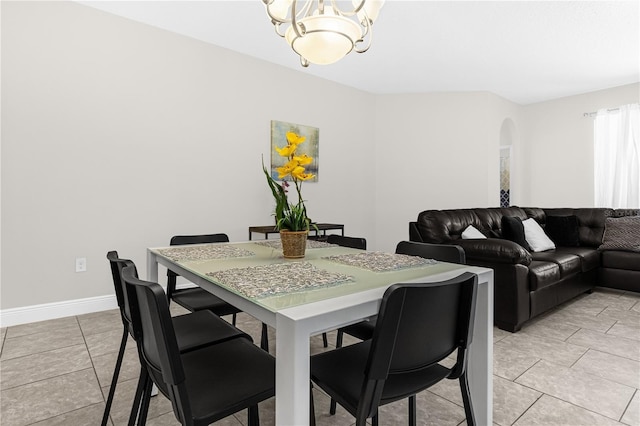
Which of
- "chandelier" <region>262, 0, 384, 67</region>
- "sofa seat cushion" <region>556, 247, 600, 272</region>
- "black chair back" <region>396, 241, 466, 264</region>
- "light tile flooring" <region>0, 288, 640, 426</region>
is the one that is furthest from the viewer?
"sofa seat cushion" <region>556, 247, 600, 272</region>

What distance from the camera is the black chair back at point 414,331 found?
2.72 feet

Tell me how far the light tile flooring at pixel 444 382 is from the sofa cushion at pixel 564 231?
1.38 metres

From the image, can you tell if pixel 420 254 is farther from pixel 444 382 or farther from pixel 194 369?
pixel 194 369

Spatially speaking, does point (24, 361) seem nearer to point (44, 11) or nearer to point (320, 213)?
point (44, 11)

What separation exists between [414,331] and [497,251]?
1.97m

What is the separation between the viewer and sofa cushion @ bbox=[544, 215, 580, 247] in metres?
3.89

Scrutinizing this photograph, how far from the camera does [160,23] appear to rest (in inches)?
122

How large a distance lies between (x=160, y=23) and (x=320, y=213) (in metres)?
2.60

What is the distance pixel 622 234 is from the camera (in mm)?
3572

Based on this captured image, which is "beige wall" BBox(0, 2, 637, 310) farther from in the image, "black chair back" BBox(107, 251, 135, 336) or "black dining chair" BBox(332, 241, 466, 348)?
"black dining chair" BBox(332, 241, 466, 348)

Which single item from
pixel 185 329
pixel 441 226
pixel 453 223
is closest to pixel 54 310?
pixel 185 329

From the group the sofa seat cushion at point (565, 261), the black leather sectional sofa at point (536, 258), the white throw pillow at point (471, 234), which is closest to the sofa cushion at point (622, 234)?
the black leather sectional sofa at point (536, 258)

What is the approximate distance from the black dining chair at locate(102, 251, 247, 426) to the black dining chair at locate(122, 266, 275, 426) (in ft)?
0.17

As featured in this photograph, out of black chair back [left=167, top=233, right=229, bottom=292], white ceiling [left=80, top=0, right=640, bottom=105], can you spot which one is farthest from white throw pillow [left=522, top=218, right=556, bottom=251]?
black chair back [left=167, top=233, right=229, bottom=292]
